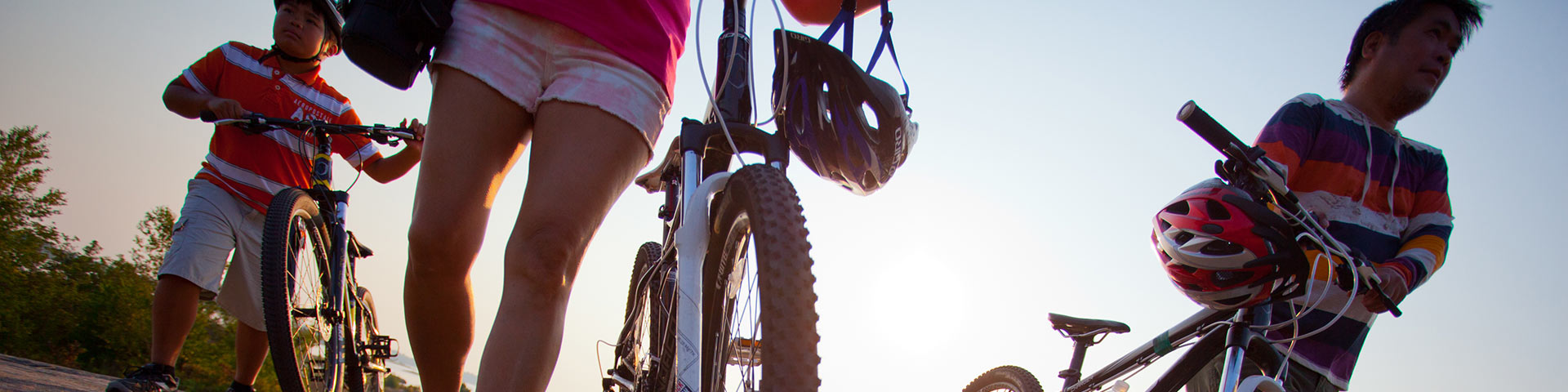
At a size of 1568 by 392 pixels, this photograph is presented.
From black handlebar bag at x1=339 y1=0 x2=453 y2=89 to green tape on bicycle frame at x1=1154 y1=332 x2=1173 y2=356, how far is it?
2.18 m

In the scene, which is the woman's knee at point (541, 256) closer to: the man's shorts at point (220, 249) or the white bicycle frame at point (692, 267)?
the white bicycle frame at point (692, 267)

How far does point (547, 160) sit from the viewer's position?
1338 mm

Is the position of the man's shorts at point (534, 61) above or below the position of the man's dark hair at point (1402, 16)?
below

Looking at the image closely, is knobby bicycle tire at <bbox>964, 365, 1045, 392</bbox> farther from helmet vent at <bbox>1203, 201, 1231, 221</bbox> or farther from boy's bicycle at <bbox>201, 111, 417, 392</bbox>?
boy's bicycle at <bbox>201, 111, 417, 392</bbox>

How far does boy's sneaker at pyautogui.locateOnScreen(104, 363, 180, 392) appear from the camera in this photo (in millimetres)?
2341

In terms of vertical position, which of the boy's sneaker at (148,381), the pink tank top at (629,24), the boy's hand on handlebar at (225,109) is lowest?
the boy's sneaker at (148,381)

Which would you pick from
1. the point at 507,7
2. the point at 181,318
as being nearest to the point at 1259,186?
the point at 507,7

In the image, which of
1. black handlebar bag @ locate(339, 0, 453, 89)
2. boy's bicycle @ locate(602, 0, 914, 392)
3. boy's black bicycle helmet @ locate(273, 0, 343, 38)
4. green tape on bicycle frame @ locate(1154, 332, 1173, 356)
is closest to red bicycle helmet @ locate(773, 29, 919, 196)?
boy's bicycle @ locate(602, 0, 914, 392)

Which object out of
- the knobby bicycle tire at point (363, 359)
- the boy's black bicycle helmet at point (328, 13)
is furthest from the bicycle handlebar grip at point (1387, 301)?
the boy's black bicycle helmet at point (328, 13)

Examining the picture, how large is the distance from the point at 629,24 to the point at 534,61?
195mm

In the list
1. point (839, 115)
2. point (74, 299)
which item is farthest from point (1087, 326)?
point (74, 299)

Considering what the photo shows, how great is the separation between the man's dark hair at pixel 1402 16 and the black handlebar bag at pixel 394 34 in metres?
3.04

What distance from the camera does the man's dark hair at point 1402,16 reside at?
8.68 ft

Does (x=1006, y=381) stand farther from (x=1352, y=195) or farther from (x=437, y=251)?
(x=437, y=251)
